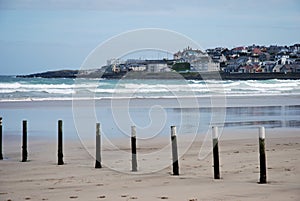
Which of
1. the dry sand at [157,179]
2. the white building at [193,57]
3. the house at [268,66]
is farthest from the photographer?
A: the house at [268,66]

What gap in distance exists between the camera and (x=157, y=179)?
10758mm

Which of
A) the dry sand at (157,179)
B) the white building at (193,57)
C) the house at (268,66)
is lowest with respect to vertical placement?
the dry sand at (157,179)

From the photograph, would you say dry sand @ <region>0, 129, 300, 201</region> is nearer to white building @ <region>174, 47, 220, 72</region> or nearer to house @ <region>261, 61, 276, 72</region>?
white building @ <region>174, 47, 220, 72</region>

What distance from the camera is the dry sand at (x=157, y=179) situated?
912 centimetres

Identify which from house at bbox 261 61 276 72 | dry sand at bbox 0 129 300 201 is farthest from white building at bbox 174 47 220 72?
house at bbox 261 61 276 72

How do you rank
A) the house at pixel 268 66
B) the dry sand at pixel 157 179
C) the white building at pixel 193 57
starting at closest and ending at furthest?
the dry sand at pixel 157 179 < the white building at pixel 193 57 < the house at pixel 268 66

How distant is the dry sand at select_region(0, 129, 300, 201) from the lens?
29.9 ft

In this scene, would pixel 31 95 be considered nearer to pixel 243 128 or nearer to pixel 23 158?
pixel 243 128

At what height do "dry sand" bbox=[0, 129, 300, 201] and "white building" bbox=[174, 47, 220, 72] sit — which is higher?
"white building" bbox=[174, 47, 220, 72]

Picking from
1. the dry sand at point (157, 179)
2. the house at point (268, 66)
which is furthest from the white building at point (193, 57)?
the house at point (268, 66)

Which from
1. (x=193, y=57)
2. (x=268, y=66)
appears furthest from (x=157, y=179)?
(x=268, y=66)

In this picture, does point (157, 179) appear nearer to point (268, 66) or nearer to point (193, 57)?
point (193, 57)

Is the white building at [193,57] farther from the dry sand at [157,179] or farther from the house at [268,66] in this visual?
the house at [268,66]

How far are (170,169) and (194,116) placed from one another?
45.7ft
